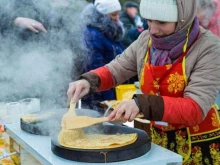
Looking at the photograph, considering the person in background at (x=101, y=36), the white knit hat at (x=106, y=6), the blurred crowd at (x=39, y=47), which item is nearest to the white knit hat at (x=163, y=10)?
the blurred crowd at (x=39, y=47)

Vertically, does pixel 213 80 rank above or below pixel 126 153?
above

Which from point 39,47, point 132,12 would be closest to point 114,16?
point 39,47

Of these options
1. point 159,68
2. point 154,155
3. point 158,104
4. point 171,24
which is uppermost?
point 171,24

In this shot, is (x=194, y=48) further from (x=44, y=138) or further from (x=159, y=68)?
(x=44, y=138)

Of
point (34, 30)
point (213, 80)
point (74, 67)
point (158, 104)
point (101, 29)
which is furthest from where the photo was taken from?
point (101, 29)

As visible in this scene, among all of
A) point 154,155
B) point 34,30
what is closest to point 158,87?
point 154,155

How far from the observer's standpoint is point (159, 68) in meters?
1.80

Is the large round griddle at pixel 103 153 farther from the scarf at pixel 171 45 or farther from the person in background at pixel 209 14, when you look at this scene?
the person in background at pixel 209 14

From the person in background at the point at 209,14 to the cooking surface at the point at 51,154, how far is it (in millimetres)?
2248

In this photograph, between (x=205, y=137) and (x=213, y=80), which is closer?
(x=213, y=80)

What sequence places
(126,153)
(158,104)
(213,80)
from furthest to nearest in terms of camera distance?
(213,80) → (158,104) → (126,153)

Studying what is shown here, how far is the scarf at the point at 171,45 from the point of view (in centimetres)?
177

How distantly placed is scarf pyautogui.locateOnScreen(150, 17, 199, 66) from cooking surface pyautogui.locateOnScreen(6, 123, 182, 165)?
416 millimetres

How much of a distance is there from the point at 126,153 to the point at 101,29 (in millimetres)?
2656
